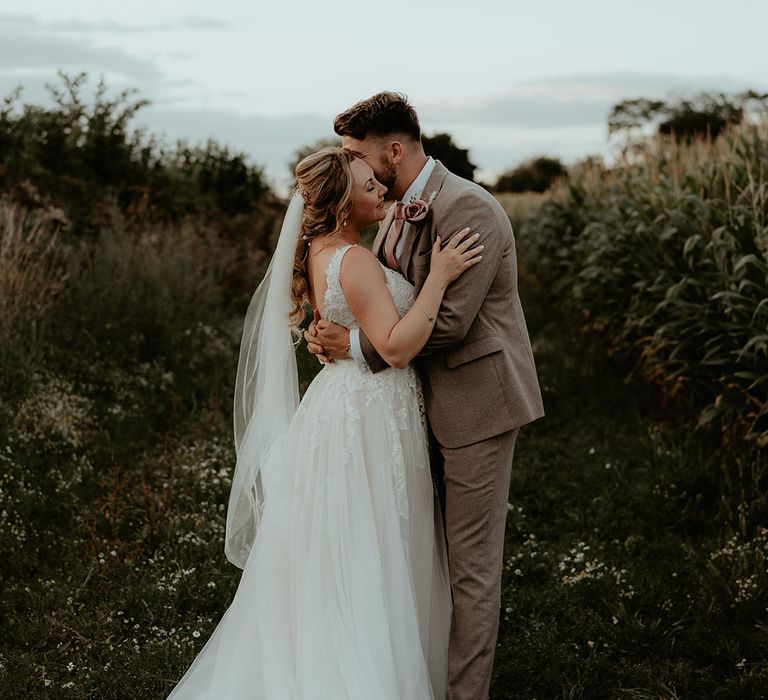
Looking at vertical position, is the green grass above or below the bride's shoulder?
below

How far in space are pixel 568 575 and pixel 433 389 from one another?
74.6 inches

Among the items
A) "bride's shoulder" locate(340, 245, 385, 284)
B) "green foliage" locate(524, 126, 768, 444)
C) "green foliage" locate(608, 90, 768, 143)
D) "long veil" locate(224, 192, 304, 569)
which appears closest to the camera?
"bride's shoulder" locate(340, 245, 385, 284)

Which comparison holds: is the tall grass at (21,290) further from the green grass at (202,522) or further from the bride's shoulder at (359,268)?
the bride's shoulder at (359,268)

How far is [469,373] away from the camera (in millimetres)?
3312

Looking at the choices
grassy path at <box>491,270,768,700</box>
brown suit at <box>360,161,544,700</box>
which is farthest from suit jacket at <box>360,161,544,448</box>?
grassy path at <box>491,270,768,700</box>

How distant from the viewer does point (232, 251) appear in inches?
398

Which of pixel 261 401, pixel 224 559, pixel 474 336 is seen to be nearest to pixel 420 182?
pixel 474 336

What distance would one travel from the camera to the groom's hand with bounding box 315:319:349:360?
3.39 m

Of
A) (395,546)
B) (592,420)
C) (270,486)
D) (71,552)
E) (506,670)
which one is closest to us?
(395,546)

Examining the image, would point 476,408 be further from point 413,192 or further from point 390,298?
point 413,192

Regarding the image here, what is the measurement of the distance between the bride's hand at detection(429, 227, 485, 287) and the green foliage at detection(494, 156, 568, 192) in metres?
46.8

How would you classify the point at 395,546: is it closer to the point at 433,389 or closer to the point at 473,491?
the point at 473,491

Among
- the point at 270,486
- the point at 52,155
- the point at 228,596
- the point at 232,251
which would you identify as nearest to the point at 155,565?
the point at 228,596

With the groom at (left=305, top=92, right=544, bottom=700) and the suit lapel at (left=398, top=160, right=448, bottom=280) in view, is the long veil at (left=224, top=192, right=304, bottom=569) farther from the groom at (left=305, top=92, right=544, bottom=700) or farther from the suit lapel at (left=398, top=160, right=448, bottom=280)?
the suit lapel at (left=398, top=160, right=448, bottom=280)
